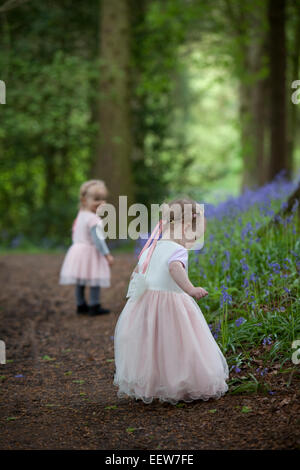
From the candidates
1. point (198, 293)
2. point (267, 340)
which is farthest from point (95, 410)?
point (267, 340)

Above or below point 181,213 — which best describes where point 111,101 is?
→ above

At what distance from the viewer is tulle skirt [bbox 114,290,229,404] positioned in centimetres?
365

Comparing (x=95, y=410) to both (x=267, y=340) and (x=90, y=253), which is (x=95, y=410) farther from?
(x=90, y=253)

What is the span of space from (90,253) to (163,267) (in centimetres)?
278

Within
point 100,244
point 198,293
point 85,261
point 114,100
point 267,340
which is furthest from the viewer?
point 114,100

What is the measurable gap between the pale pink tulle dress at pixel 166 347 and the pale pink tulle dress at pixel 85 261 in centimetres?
258

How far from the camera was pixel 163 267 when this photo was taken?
3.78m

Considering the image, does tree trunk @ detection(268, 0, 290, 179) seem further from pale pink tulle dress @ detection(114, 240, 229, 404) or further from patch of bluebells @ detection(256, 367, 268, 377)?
pale pink tulle dress @ detection(114, 240, 229, 404)

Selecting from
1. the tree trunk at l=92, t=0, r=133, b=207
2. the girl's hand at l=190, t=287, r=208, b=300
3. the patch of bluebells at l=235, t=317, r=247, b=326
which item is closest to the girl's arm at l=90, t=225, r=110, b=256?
the patch of bluebells at l=235, t=317, r=247, b=326

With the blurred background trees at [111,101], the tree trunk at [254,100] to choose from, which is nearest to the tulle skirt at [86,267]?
the blurred background trees at [111,101]

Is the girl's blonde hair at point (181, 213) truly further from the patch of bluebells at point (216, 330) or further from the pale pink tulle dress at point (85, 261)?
the pale pink tulle dress at point (85, 261)

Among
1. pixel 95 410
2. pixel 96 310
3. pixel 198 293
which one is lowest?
pixel 95 410

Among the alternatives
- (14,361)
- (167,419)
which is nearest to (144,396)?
(167,419)
